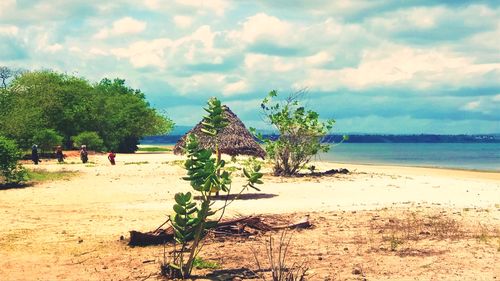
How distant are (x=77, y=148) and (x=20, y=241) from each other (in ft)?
141

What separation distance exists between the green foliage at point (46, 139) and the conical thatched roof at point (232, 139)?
2217cm

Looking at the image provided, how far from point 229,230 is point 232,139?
1259 centimetres

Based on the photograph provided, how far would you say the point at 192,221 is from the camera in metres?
9.23

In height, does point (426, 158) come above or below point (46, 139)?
below

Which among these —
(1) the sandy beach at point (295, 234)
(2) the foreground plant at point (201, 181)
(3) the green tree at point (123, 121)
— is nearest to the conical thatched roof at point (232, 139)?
(1) the sandy beach at point (295, 234)

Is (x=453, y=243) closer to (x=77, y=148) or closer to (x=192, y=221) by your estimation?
(x=192, y=221)

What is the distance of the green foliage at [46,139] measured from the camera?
4431 centimetres

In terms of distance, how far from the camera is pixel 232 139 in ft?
83.0

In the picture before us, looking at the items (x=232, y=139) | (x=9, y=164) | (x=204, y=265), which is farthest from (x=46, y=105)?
(x=204, y=265)

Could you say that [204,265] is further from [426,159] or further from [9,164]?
[426,159]

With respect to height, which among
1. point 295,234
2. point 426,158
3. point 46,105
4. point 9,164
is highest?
point 46,105

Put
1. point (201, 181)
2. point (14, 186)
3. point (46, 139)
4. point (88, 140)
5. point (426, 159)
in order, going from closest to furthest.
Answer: point (201, 181) < point (14, 186) < point (46, 139) < point (88, 140) < point (426, 159)

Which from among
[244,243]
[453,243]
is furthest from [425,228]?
[244,243]

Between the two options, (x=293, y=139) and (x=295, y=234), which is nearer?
(x=295, y=234)
